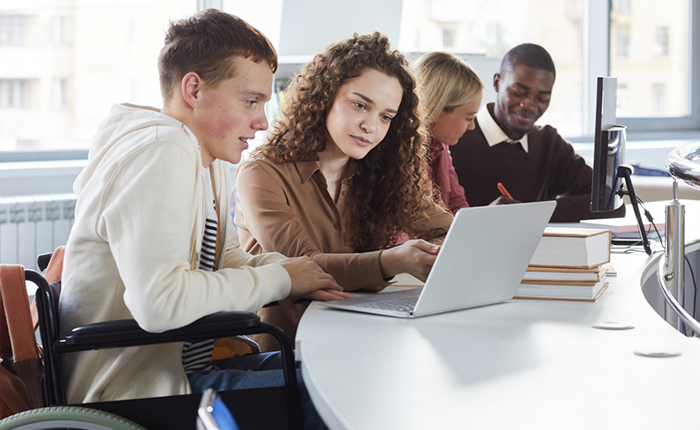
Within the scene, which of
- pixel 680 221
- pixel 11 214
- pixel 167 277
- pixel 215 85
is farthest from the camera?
pixel 11 214

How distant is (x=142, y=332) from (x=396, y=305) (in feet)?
1.37

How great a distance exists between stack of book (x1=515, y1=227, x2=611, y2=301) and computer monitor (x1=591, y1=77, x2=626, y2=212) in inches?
15.0

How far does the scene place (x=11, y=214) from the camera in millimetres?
3076

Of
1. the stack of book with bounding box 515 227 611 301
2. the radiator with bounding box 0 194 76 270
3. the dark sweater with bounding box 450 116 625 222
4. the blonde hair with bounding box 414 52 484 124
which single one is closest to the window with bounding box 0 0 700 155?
the radiator with bounding box 0 194 76 270

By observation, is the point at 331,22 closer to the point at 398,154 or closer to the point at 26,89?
the point at 26,89

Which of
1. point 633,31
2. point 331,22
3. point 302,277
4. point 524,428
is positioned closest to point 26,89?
point 331,22

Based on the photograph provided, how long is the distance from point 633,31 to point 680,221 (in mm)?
4310

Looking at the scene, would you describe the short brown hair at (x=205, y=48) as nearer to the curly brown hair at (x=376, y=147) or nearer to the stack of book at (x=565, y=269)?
the curly brown hair at (x=376, y=147)

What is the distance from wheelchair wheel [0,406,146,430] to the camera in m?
0.92

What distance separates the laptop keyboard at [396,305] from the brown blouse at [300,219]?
0.13 meters

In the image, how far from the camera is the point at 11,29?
11.1 ft

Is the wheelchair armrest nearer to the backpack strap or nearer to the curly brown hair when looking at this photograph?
the backpack strap

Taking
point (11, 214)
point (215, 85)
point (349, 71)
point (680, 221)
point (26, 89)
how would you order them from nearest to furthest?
point (215, 85)
point (680, 221)
point (349, 71)
point (11, 214)
point (26, 89)

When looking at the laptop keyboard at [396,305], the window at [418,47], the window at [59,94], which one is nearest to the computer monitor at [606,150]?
the laptop keyboard at [396,305]
